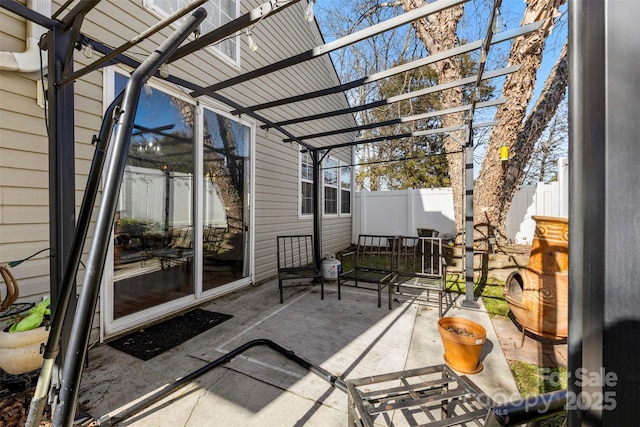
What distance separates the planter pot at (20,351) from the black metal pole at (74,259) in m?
1.03

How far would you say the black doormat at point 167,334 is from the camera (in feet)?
8.50

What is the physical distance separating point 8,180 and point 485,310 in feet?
16.7

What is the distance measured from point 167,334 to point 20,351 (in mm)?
1253

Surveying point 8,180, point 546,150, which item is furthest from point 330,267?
point 546,150

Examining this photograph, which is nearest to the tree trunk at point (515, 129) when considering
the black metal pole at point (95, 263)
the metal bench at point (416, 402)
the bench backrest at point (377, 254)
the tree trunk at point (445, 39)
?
the tree trunk at point (445, 39)

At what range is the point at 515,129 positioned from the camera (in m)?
5.34

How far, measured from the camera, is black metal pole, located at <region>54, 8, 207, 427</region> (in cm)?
73

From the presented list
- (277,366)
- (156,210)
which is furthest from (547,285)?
(156,210)

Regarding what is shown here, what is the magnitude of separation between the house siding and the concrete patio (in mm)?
921

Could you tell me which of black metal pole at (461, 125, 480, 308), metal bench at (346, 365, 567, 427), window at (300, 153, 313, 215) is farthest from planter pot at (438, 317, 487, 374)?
window at (300, 153, 313, 215)

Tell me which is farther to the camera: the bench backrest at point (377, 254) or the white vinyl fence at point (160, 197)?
the bench backrest at point (377, 254)

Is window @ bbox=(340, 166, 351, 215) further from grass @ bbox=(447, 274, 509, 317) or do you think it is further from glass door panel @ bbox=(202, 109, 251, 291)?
glass door panel @ bbox=(202, 109, 251, 291)

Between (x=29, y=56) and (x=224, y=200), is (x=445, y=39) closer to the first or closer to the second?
(x=224, y=200)

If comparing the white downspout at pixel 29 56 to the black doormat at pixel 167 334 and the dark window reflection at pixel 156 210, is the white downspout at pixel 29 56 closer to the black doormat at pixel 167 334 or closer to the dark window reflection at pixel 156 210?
the dark window reflection at pixel 156 210
